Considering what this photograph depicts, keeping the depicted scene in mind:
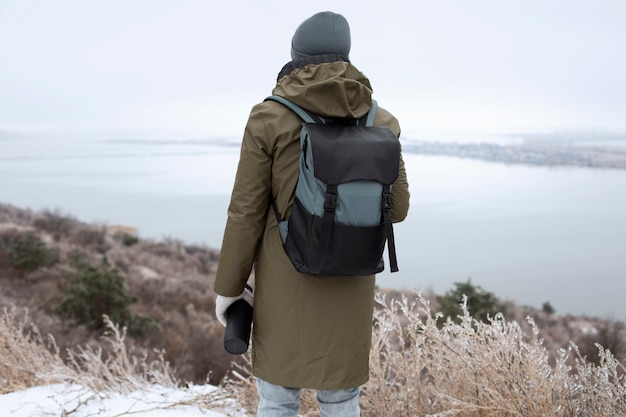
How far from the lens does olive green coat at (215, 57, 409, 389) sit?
1610mm

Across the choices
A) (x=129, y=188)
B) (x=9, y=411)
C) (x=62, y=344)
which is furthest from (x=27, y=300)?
(x=129, y=188)

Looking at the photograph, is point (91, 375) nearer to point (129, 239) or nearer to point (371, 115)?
point (371, 115)

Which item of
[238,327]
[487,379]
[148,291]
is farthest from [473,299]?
[238,327]

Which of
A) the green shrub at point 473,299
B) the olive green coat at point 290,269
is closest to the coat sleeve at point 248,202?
the olive green coat at point 290,269

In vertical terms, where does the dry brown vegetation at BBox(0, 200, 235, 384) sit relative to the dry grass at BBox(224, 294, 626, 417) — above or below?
below

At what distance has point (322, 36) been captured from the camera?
1727 mm

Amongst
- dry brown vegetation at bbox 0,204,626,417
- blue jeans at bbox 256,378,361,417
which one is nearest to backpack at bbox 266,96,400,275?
blue jeans at bbox 256,378,361,417

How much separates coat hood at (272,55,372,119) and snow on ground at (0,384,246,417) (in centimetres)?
176

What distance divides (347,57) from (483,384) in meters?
1.42

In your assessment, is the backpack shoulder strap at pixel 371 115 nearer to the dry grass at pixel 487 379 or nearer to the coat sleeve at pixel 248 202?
the coat sleeve at pixel 248 202

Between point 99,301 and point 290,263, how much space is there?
745 cm

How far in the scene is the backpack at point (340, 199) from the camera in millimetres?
1538

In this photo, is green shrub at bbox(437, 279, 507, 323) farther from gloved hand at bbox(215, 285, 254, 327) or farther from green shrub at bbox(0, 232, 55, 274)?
green shrub at bbox(0, 232, 55, 274)

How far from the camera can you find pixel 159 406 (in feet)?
9.07
